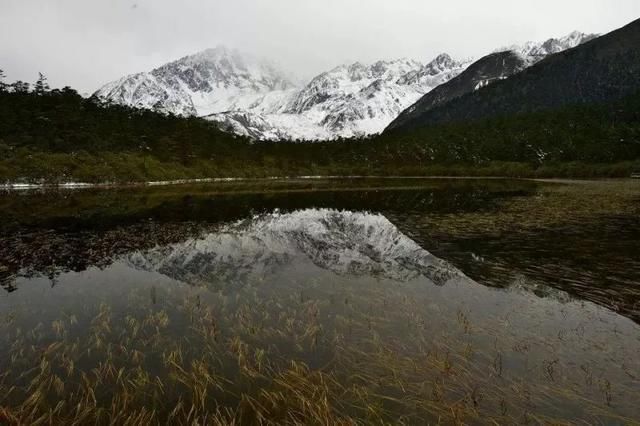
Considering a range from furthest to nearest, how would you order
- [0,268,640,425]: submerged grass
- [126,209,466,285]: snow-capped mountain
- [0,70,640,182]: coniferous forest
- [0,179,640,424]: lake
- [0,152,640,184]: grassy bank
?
[0,70,640,182]: coniferous forest
[0,152,640,184]: grassy bank
[126,209,466,285]: snow-capped mountain
[0,179,640,424]: lake
[0,268,640,425]: submerged grass

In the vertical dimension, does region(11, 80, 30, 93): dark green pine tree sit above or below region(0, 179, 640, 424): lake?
above

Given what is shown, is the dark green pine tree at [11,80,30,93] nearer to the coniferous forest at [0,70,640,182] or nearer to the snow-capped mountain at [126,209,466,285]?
the coniferous forest at [0,70,640,182]

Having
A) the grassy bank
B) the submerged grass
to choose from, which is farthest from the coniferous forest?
the submerged grass

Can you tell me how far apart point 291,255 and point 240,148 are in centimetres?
14523

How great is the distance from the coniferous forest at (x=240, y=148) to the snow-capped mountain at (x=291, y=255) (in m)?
73.6

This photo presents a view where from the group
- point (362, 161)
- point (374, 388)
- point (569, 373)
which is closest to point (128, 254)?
point (374, 388)

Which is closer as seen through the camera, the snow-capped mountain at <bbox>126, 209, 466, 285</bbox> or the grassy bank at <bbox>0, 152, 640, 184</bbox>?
the snow-capped mountain at <bbox>126, 209, 466, 285</bbox>

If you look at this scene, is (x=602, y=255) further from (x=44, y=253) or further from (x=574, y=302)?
(x=44, y=253)

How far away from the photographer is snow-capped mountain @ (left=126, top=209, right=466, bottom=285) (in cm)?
1920

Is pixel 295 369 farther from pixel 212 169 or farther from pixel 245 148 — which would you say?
pixel 245 148

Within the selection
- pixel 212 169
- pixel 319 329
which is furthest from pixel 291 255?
pixel 212 169

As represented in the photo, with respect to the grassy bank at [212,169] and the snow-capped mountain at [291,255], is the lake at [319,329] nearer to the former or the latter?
the snow-capped mountain at [291,255]

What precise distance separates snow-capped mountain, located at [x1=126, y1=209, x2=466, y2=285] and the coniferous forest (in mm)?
73593

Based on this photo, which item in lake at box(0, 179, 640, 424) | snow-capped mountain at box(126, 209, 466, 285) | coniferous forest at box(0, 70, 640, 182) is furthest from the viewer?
coniferous forest at box(0, 70, 640, 182)
